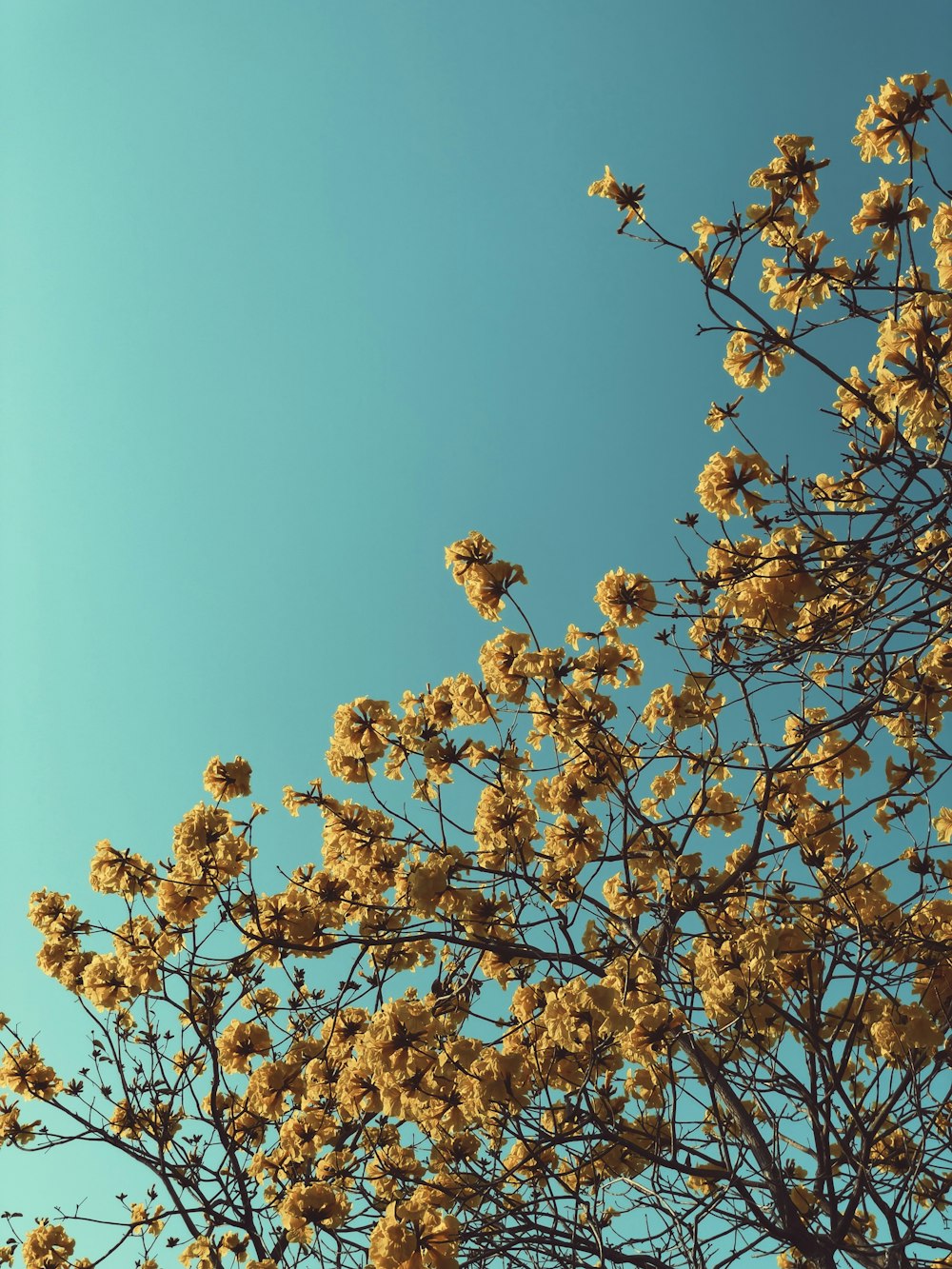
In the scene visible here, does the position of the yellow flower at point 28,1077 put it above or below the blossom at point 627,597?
below

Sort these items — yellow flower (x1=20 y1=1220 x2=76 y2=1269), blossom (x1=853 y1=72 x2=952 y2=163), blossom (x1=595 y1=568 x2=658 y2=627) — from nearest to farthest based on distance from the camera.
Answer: blossom (x1=853 y1=72 x2=952 y2=163)
blossom (x1=595 y1=568 x2=658 y2=627)
yellow flower (x1=20 y1=1220 x2=76 y2=1269)

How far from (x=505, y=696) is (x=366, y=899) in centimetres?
122

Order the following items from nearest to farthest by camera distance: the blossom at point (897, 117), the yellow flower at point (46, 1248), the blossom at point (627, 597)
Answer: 1. the blossom at point (897, 117)
2. the blossom at point (627, 597)
3. the yellow flower at point (46, 1248)

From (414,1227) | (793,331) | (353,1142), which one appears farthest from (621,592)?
(353,1142)

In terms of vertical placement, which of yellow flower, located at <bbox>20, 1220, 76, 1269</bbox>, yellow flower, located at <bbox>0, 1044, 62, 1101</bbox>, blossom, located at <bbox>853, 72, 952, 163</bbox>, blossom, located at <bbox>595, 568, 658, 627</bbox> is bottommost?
yellow flower, located at <bbox>20, 1220, 76, 1269</bbox>

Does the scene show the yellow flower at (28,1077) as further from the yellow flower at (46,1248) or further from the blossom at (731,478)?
the blossom at (731,478)

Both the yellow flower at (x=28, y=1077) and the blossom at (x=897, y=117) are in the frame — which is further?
the yellow flower at (x=28, y=1077)

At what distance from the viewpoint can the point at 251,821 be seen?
423 cm

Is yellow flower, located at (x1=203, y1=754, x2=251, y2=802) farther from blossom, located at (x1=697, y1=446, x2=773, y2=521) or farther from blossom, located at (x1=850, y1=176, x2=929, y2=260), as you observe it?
blossom, located at (x1=850, y1=176, x2=929, y2=260)

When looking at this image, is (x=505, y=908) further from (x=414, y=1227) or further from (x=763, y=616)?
(x=763, y=616)

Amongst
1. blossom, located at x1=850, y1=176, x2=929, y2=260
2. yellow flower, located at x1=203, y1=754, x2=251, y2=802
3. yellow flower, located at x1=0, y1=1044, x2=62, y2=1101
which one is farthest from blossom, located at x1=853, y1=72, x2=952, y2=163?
yellow flower, located at x1=0, y1=1044, x2=62, y2=1101

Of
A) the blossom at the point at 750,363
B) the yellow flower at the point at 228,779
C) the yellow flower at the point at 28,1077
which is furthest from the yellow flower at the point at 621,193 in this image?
the yellow flower at the point at 28,1077

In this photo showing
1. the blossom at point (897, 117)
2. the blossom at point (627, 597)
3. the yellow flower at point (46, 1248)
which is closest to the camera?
the blossom at point (897, 117)

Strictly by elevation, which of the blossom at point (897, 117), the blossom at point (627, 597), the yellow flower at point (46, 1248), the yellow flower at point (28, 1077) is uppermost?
the blossom at point (897, 117)
